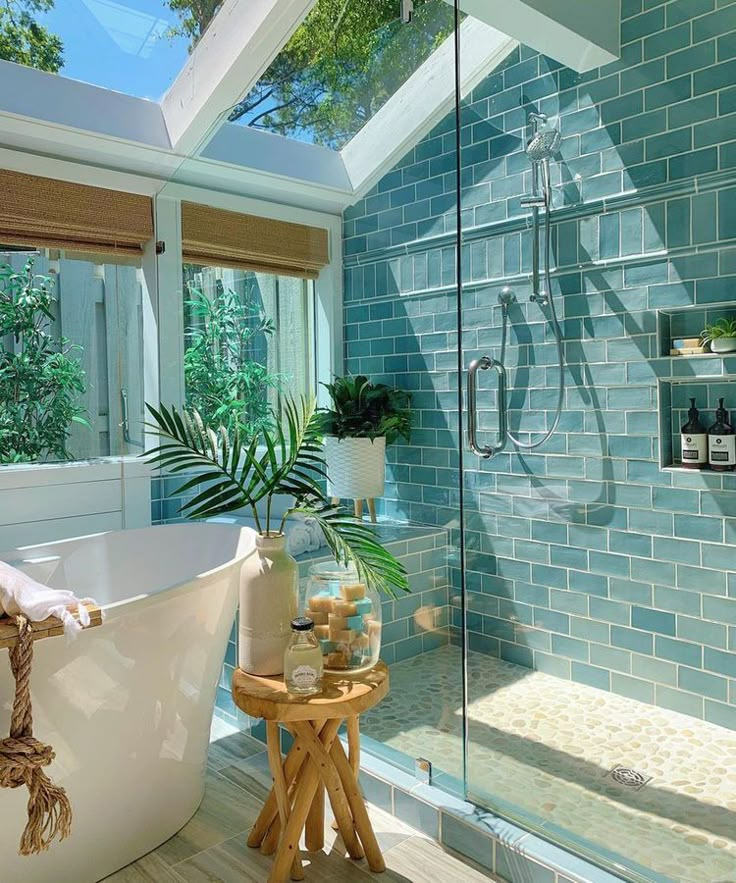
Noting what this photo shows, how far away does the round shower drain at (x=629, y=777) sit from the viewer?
6.59 feet

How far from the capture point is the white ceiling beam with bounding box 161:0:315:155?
3.06 meters

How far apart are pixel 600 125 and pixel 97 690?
82.8 inches

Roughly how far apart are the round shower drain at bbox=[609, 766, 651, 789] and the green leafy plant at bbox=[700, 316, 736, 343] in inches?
46.3

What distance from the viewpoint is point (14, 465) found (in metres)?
3.41

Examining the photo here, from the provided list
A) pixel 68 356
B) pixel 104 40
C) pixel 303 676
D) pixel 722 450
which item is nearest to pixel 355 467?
pixel 303 676

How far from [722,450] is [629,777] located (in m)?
0.92

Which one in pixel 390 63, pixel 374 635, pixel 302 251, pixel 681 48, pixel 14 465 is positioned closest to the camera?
pixel 681 48

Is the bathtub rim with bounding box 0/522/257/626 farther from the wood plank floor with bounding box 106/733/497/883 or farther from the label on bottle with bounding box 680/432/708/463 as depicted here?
the label on bottle with bounding box 680/432/708/463

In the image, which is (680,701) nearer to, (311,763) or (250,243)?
(311,763)

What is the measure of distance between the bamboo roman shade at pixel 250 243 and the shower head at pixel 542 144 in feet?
3.04

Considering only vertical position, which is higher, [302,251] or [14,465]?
[302,251]

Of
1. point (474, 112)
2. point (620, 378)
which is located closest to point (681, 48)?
point (474, 112)

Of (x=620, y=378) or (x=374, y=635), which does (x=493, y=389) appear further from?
(x=374, y=635)

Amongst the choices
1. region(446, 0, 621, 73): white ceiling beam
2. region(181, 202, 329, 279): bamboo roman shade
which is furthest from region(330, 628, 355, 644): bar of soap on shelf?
region(446, 0, 621, 73): white ceiling beam
